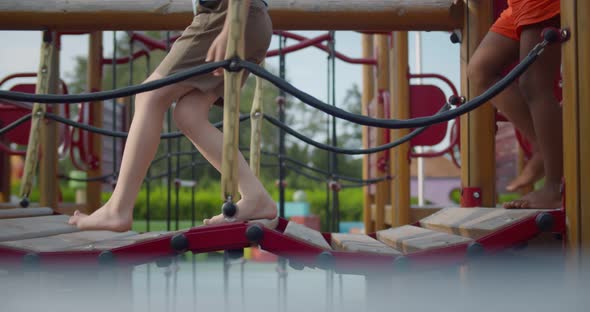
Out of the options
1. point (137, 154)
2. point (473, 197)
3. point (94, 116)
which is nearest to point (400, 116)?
point (473, 197)

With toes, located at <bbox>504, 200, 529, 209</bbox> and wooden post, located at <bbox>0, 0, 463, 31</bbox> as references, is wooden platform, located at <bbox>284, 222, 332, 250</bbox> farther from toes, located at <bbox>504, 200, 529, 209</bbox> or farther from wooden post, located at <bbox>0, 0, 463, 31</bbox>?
wooden post, located at <bbox>0, 0, 463, 31</bbox>

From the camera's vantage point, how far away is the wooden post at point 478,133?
2293 mm

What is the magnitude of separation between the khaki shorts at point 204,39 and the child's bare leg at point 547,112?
0.77m

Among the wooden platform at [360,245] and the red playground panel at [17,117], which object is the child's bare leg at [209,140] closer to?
the wooden platform at [360,245]

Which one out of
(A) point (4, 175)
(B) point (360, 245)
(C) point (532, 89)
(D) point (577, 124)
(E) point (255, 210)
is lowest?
(B) point (360, 245)

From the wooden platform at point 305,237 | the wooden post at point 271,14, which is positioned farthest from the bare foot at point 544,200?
the wooden post at point 271,14

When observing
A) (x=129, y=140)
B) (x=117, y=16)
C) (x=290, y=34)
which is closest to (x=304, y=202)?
(x=290, y=34)

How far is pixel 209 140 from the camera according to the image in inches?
66.8

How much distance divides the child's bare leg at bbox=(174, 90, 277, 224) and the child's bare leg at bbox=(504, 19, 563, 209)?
78cm

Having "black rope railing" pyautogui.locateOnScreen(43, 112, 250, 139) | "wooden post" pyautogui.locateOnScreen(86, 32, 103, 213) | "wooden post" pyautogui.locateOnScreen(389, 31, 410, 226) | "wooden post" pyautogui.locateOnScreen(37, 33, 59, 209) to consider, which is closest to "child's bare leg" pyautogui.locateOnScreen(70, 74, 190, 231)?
"black rope railing" pyautogui.locateOnScreen(43, 112, 250, 139)

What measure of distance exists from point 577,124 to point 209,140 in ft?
3.10

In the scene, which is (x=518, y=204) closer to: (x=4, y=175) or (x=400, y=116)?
(x=400, y=116)

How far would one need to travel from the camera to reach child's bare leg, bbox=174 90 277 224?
5.38 feet

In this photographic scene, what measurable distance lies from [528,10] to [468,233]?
2.16 feet
